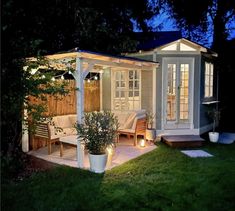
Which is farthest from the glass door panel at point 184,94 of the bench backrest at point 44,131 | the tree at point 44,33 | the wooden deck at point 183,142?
the bench backrest at point 44,131

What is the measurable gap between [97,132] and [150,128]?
12.0ft

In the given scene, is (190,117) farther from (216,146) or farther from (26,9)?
(26,9)

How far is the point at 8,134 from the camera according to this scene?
20.8ft

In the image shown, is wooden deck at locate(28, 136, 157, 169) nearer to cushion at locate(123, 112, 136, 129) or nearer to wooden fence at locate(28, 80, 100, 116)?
cushion at locate(123, 112, 136, 129)

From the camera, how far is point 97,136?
18.8 ft

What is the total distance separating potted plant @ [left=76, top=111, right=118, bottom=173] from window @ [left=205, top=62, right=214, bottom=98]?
555 centimetres

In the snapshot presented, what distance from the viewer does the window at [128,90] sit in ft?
31.2

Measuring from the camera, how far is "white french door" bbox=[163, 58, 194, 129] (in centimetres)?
914

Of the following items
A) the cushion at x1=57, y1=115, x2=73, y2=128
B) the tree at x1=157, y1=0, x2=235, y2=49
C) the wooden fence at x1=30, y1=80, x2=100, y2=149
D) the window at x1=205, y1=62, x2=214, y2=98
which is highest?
the tree at x1=157, y1=0, x2=235, y2=49

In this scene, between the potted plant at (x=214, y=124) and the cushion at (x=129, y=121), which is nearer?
the cushion at (x=129, y=121)

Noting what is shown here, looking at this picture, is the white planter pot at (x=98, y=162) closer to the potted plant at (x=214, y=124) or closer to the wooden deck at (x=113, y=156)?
the wooden deck at (x=113, y=156)

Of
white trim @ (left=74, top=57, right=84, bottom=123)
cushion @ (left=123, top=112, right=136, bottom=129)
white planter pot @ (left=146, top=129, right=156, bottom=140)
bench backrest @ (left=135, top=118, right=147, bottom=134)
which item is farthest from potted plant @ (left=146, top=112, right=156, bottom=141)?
white trim @ (left=74, top=57, right=84, bottom=123)

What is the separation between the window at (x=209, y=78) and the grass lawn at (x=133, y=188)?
431 cm

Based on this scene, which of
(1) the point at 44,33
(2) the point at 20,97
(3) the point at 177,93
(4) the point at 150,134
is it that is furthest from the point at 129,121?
(2) the point at 20,97
